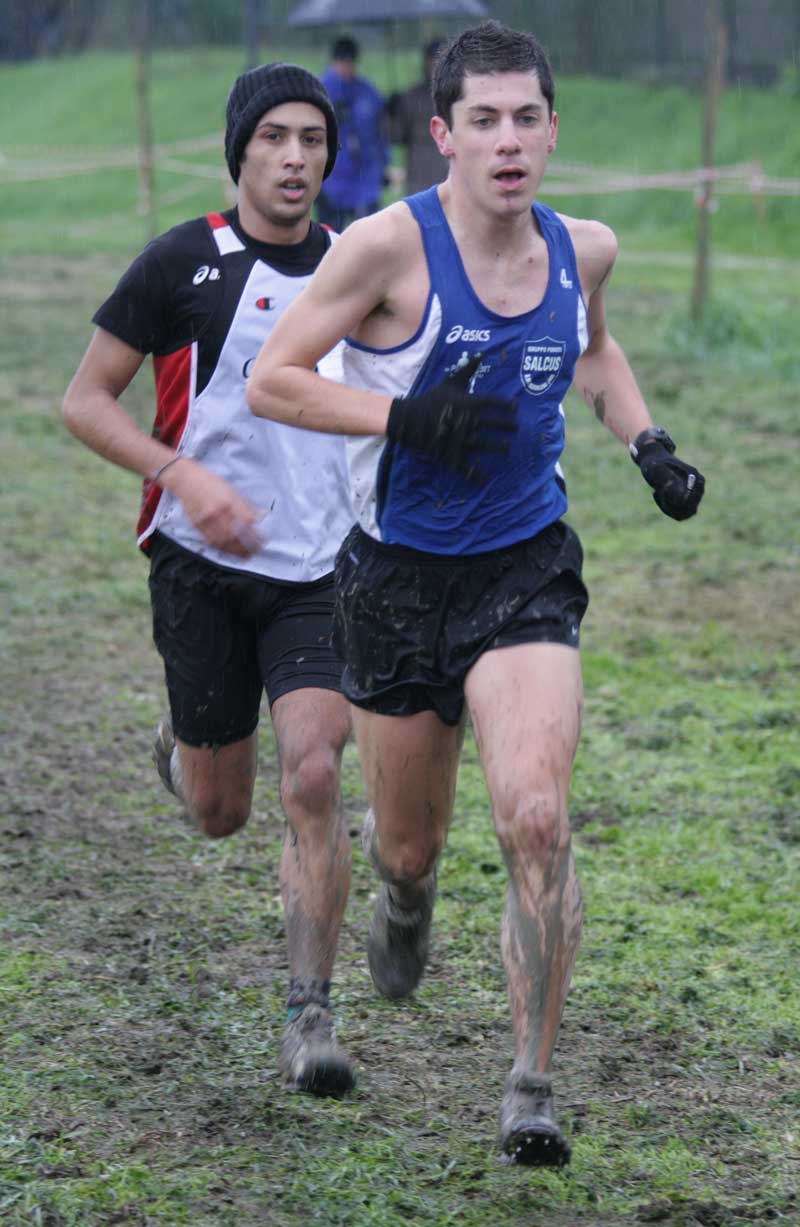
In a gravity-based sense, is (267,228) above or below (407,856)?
above

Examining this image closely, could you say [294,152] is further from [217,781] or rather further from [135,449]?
[217,781]

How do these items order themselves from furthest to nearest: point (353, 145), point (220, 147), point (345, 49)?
point (220, 147) → point (353, 145) → point (345, 49)

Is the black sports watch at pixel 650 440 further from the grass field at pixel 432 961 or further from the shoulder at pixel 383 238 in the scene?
the grass field at pixel 432 961

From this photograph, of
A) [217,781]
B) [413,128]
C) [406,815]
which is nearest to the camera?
[406,815]

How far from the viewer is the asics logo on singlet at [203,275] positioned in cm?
445

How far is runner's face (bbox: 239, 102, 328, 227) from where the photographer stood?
14.7 feet

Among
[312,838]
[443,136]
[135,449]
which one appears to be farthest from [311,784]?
[443,136]

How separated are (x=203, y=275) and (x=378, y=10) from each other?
1547cm

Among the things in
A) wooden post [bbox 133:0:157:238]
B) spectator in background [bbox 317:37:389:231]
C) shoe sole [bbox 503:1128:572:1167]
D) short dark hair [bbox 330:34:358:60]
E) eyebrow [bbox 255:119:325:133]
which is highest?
wooden post [bbox 133:0:157:238]

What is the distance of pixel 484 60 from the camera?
3.87 m

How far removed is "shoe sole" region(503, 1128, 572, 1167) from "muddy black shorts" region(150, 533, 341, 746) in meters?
1.25

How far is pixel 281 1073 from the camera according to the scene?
4164mm

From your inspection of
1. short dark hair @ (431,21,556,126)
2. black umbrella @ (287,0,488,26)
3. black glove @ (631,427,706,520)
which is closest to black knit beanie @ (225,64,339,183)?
short dark hair @ (431,21,556,126)

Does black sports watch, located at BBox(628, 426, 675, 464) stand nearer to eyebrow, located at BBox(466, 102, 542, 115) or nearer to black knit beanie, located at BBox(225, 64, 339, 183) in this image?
eyebrow, located at BBox(466, 102, 542, 115)
